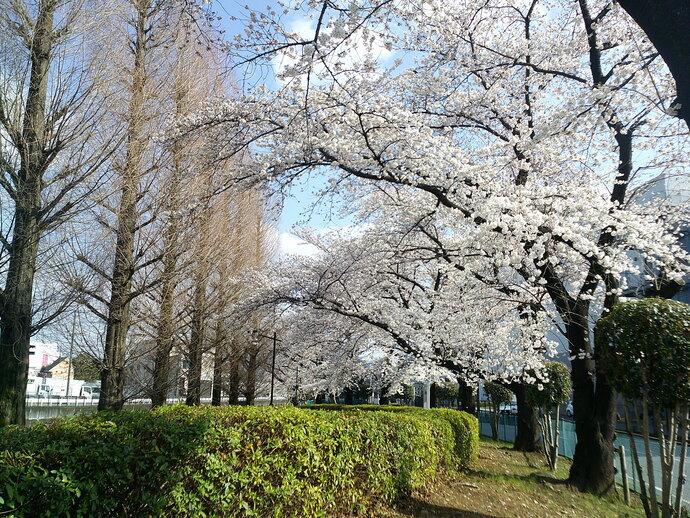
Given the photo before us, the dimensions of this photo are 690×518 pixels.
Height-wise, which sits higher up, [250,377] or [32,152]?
[32,152]

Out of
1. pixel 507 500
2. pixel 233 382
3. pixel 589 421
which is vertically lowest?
pixel 507 500

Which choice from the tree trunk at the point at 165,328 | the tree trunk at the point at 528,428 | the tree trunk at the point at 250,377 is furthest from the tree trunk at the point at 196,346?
the tree trunk at the point at 528,428

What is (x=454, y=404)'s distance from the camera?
116 ft

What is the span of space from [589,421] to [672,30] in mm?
7274

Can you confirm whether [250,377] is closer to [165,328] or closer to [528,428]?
[165,328]

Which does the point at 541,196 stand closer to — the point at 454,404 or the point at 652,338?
the point at 652,338

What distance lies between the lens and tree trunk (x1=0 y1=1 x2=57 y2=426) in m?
6.36

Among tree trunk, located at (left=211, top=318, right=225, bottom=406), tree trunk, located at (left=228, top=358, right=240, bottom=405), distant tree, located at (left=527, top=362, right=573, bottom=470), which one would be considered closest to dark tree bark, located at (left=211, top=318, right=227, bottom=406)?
tree trunk, located at (left=211, top=318, right=225, bottom=406)

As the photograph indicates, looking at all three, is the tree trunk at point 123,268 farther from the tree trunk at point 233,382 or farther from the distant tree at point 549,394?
the tree trunk at point 233,382

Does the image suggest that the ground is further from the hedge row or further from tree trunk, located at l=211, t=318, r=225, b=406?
tree trunk, located at l=211, t=318, r=225, b=406

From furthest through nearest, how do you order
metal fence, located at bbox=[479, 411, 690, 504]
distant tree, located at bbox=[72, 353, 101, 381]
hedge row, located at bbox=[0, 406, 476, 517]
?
1. distant tree, located at bbox=[72, 353, 101, 381]
2. metal fence, located at bbox=[479, 411, 690, 504]
3. hedge row, located at bbox=[0, 406, 476, 517]

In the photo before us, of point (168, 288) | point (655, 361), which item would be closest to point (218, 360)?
point (168, 288)

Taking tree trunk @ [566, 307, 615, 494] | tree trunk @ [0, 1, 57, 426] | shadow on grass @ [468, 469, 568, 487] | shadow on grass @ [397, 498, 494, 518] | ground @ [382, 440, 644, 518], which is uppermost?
tree trunk @ [0, 1, 57, 426]

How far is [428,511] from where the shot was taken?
5.96m
